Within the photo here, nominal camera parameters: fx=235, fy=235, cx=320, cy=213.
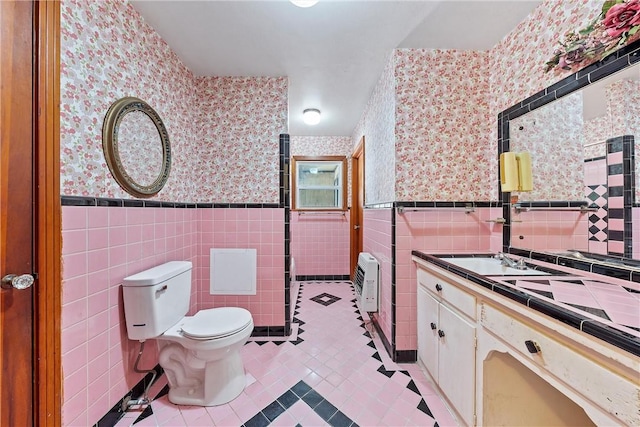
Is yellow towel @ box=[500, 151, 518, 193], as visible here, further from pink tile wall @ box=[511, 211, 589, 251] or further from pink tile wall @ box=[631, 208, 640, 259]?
pink tile wall @ box=[631, 208, 640, 259]

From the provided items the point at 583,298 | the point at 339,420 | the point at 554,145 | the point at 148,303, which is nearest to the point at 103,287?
the point at 148,303

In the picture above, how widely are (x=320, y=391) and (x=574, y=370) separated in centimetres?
125

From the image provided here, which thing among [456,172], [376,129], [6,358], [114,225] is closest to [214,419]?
[6,358]

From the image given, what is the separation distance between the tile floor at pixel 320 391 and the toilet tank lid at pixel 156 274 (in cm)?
73

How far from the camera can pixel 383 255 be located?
77.8 inches

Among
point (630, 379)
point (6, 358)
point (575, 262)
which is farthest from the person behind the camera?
point (575, 262)

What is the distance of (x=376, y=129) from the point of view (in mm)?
2262

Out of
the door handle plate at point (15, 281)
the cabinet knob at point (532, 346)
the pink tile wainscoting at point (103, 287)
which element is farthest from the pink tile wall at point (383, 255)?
the door handle plate at point (15, 281)

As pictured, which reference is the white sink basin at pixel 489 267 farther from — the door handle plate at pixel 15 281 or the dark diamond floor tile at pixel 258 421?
the door handle plate at pixel 15 281

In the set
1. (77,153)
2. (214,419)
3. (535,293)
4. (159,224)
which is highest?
(77,153)

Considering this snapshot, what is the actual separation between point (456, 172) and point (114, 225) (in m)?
2.19

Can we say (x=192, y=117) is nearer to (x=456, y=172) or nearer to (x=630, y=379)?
(x=456, y=172)

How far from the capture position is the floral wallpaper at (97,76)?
103 cm

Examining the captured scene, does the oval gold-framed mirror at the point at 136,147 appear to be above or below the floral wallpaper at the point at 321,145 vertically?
below
